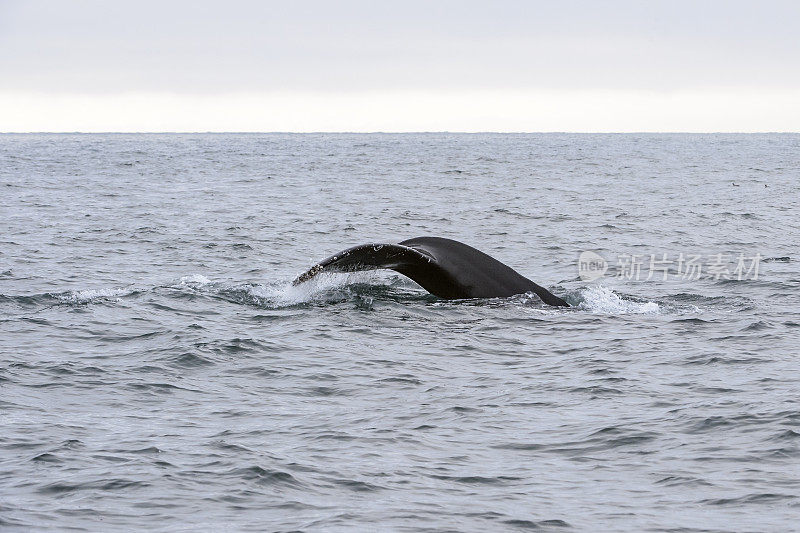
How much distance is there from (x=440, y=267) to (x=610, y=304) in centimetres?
299

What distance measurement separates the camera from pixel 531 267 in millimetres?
19781

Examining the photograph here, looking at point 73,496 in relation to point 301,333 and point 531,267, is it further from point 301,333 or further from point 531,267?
point 531,267

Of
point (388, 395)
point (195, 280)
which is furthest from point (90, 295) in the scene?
point (388, 395)

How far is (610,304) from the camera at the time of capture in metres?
14.4

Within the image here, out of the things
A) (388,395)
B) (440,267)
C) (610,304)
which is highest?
(440,267)

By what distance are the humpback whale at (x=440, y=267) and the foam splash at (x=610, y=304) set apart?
696 mm

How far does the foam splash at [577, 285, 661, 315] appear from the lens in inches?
551

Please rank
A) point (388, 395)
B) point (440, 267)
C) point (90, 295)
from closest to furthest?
point (388, 395), point (440, 267), point (90, 295)

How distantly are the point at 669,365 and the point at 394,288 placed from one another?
491 centimetres

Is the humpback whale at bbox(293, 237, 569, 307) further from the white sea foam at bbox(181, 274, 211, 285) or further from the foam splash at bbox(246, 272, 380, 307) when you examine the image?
the white sea foam at bbox(181, 274, 211, 285)

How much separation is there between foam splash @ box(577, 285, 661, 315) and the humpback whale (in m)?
0.70

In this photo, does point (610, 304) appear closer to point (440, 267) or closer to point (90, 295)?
point (440, 267)

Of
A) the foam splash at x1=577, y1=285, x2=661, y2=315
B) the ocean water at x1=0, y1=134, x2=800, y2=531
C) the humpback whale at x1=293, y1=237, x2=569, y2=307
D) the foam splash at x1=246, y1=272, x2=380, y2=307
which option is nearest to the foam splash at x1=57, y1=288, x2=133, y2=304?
the ocean water at x1=0, y1=134, x2=800, y2=531

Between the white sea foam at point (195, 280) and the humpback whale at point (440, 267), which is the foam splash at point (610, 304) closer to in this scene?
the humpback whale at point (440, 267)
